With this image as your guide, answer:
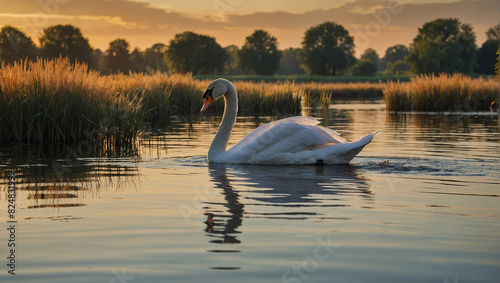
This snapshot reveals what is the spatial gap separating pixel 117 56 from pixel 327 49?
3961cm

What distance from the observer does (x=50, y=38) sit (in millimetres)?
100625

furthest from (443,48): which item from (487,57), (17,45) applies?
(17,45)

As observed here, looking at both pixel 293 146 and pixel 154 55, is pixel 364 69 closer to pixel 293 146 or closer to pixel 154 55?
pixel 154 55

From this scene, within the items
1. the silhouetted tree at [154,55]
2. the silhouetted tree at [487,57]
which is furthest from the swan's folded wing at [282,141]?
the silhouetted tree at [154,55]

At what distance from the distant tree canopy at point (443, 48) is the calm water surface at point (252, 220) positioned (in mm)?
101263

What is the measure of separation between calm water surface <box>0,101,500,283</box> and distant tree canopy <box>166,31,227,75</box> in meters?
108

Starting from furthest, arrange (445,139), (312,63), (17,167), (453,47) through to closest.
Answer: (312,63) < (453,47) < (445,139) < (17,167)

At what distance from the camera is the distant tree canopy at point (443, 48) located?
110m

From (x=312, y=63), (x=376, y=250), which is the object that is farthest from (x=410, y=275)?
(x=312, y=63)

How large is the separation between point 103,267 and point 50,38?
10180 cm

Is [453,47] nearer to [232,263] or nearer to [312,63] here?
[312,63]

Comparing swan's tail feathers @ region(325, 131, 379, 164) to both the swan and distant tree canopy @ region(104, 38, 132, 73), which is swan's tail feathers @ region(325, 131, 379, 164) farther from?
distant tree canopy @ region(104, 38, 132, 73)

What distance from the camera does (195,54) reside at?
11862 centimetres

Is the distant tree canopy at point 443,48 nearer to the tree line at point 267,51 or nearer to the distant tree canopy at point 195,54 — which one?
the tree line at point 267,51
